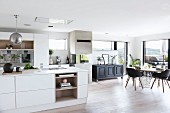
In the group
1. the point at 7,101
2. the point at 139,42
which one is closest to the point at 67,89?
the point at 7,101

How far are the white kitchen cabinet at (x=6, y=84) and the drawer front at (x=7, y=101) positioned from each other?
0.32 ft

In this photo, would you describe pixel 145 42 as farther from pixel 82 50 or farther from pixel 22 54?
pixel 22 54

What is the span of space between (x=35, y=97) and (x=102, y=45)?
17.6ft

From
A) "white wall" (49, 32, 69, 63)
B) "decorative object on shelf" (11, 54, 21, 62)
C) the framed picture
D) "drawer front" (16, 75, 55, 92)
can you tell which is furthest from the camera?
the framed picture

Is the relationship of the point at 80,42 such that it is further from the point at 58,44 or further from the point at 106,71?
the point at 106,71

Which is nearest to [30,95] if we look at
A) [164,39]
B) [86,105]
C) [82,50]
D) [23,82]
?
[23,82]

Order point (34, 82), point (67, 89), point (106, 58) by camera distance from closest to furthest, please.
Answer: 1. point (34, 82)
2. point (67, 89)
3. point (106, 58)

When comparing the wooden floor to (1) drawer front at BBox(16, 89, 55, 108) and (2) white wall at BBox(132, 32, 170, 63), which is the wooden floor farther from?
(2) white wall at BBox(132, 32, 170, 63)

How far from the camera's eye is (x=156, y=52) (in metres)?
8.45

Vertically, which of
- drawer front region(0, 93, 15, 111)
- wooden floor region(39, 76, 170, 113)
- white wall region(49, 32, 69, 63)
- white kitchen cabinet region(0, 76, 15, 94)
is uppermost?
white wall region(49, 32, 69, 63)

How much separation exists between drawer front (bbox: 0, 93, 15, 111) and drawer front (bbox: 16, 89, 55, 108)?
101mm

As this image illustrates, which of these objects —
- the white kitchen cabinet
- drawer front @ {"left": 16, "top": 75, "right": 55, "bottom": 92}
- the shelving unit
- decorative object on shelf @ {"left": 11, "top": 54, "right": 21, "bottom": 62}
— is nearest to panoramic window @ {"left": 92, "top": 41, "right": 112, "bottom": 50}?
decorative object on shelf @ {"left": 11, "top": 54, "right": 21, "bottom": 62}

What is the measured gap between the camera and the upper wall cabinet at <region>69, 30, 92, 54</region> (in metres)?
6.81

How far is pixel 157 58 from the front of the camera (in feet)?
27.3
